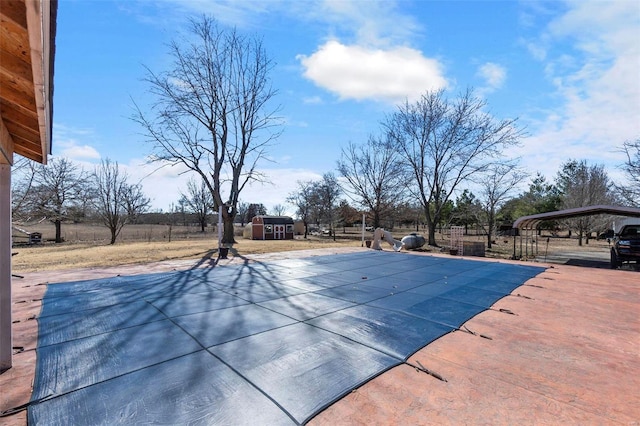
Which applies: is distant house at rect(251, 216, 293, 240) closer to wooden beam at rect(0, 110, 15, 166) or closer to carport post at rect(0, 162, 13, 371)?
carport post at rect(0, 162, 13, 371)

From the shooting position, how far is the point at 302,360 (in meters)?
3.15

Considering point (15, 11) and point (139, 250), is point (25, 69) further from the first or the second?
point (139, 250)

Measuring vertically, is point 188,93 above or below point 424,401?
above

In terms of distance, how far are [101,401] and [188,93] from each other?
19.1m

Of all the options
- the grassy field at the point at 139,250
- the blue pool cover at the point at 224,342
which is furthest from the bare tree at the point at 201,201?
the blue pool cover at the point at 224,342

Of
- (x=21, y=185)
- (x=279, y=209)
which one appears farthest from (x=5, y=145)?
(x=279, y=209)

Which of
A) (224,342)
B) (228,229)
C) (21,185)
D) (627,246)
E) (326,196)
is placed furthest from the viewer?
(326,196)

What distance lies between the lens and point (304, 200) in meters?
42.3

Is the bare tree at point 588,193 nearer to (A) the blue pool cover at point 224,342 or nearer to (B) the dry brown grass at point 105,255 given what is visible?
(B) the dry brown grass at point 105,255

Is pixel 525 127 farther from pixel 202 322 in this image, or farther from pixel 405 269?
pixel 202 322

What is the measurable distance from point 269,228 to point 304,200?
14.4 metres

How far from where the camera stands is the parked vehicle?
10773 mm

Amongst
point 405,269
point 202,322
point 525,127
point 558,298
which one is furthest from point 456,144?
point 202,322

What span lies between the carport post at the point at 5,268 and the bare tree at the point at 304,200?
36665mm
